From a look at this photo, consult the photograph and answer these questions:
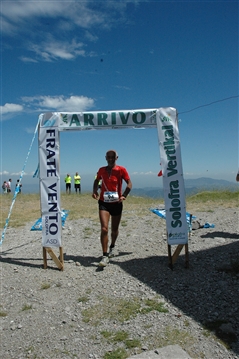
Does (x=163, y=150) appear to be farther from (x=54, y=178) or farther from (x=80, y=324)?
(x=80, y=324)

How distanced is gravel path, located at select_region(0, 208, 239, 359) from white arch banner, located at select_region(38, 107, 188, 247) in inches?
34.6

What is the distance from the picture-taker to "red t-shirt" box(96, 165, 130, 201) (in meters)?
7.14

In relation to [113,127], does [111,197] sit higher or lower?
lower

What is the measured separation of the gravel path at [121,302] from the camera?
163 inches

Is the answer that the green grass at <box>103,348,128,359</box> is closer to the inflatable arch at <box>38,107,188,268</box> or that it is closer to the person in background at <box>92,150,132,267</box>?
the person in background at <box>92,150,132,267</box>

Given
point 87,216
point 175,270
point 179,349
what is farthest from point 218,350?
point 87,216

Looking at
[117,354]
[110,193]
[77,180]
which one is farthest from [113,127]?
[77,180]

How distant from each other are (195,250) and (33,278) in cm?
400

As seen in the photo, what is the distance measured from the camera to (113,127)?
22.5 feet

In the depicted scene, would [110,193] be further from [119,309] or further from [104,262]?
[119,309]

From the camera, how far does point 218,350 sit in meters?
3.90

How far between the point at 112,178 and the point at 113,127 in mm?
1174

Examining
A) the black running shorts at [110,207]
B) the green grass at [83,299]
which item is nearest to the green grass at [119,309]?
the green grass at [83,299]

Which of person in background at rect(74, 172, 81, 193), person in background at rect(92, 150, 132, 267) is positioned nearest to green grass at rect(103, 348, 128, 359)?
person in background at rect(92, 150, 132, 267)
